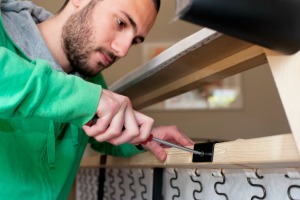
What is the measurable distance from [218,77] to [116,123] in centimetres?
28

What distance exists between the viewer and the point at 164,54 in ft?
2.13

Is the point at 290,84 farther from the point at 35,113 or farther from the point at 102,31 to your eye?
the point at 102,31

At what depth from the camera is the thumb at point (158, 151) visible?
69 centimetres

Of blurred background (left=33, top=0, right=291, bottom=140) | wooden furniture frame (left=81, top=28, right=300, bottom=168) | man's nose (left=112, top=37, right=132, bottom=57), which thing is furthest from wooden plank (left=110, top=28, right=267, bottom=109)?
blurred background (left=33, top=0, right=291, bottom=140)

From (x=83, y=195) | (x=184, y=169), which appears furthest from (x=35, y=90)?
(x=83, y=195)

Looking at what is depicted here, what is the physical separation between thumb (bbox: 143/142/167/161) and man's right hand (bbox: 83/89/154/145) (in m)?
0.12

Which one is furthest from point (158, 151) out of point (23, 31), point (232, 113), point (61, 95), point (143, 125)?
point (232, 113)

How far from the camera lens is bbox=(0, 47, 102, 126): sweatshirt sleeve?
1.59 feet

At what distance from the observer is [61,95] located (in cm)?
50

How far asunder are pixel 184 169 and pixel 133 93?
34 centimetres

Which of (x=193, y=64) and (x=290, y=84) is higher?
(x=193, y=64)

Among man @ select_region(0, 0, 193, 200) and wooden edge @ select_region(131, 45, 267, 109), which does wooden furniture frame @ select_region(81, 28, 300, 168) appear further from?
man @ select_region(0, 0, 193, 200)

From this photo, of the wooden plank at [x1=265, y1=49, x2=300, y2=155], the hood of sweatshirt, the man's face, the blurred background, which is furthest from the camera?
the blurred background

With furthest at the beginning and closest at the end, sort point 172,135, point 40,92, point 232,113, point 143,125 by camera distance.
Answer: point 232,113 → point 172,135 → point 143,125 → point 40,92
